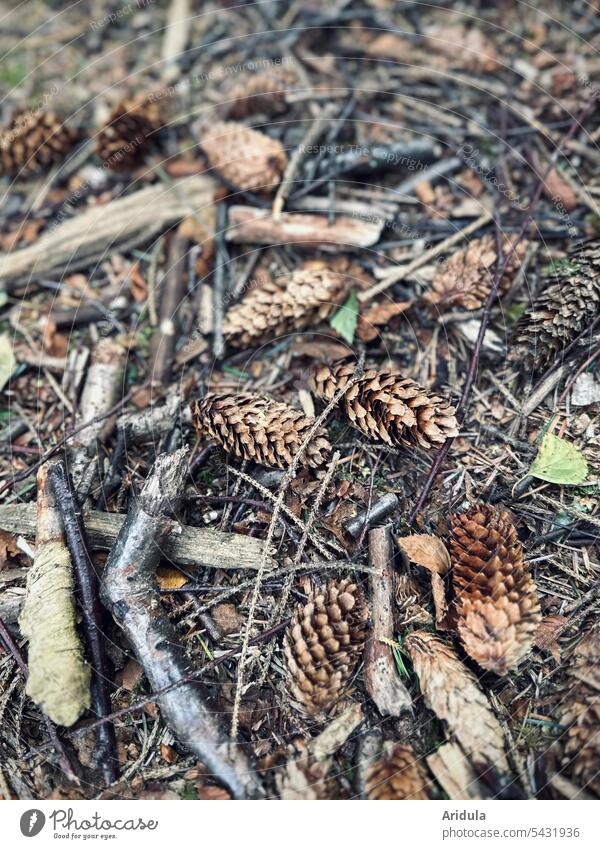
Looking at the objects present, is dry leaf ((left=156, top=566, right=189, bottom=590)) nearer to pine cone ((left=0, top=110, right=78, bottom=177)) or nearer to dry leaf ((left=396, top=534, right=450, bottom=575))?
dry leaf ((left=396, top=534, right=450, bottom=575))

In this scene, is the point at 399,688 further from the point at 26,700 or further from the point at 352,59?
the point at 352,59

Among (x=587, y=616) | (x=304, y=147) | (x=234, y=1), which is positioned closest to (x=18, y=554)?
(x=587, y=616)

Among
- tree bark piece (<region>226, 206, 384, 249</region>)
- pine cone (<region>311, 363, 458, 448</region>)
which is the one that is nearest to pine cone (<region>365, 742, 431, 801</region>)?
pine cone (<region>311, 363, 458, 448</region>)

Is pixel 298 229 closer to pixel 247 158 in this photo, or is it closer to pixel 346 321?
pixel 247 158

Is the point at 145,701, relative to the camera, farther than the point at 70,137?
No

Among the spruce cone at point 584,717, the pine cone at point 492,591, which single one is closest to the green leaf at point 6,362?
the pine cone at point 492,591

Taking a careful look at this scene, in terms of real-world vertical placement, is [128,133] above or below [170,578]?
above

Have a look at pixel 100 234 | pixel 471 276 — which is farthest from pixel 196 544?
pixel 100 234
